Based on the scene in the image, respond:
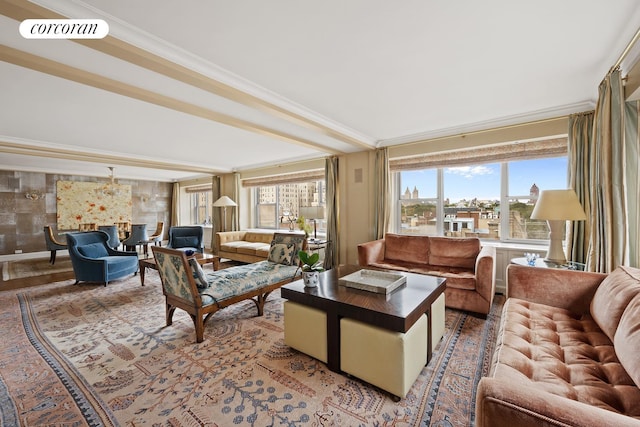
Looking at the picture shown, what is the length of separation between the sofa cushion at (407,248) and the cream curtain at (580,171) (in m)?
1.62

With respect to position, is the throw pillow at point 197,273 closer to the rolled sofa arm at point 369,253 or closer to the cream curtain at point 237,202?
the rolled sofa arm at point 369,253

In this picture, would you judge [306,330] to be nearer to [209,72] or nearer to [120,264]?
[209,72]

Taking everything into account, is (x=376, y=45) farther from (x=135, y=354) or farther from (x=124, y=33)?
(x=135, y=354)

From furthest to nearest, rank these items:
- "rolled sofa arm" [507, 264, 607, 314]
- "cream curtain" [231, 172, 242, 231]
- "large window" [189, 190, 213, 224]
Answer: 1. "large window" [189, 190, 213, 224]
2. "cream curtain" [231, 172, 242, 231]
3. "rolled sofa arm" [507, 264, 607, 314]

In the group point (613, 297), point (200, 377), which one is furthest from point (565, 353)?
point (200, 377)

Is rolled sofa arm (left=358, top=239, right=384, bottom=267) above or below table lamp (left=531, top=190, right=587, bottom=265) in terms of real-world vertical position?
below

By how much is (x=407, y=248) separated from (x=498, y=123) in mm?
2116

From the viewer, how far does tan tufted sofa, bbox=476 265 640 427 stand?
87cm

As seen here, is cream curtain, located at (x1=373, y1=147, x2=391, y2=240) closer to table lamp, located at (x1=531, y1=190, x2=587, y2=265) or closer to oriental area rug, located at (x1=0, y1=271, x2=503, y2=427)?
oriental area rug, located at (x1=0, y1=271, x2=503, y2=427)

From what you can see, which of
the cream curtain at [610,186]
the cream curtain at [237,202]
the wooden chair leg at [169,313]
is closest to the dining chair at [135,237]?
the cream curtain at [237,202]

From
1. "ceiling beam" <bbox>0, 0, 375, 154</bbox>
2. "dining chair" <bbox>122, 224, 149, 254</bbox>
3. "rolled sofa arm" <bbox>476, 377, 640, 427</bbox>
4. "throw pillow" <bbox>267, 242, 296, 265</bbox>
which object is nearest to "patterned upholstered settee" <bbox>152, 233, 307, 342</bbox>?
"throw pillow" <bbox>267, 242, 296, 265</bbox>

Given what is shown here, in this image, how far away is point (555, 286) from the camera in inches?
84.0

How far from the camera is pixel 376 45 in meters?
1.94

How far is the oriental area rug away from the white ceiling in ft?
7.65
